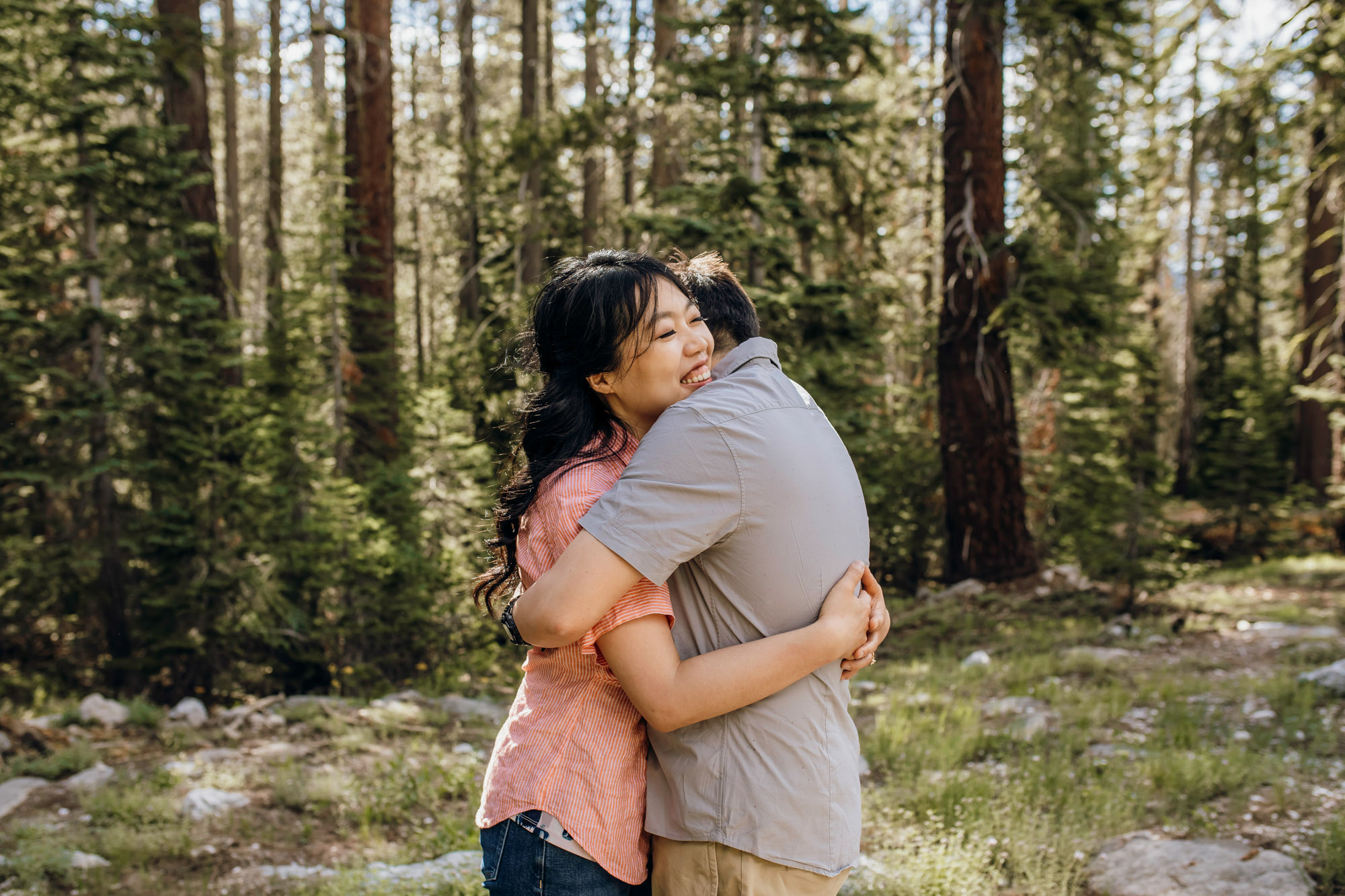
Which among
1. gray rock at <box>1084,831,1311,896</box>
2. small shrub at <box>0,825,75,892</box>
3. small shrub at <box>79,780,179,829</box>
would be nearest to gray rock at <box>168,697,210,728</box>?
small shrub at <box>79,780,179,829</box>

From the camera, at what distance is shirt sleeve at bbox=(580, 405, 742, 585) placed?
1.53 metres

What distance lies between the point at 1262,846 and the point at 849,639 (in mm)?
3278

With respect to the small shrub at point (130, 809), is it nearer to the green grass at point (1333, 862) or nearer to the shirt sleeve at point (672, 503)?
the shirt sleeve at point (672, 503)

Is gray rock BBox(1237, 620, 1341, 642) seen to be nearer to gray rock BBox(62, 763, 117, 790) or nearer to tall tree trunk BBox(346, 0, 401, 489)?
tall tree trunk BBox(346, 0, 401, 489)

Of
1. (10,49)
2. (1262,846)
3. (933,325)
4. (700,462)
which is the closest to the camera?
(700,462)

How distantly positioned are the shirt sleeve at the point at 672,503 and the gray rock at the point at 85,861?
3964mm

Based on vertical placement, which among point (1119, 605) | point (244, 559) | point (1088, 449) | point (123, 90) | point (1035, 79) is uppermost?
point (1035, 79)

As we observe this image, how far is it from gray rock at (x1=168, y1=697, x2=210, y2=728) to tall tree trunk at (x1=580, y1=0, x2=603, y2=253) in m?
6.46

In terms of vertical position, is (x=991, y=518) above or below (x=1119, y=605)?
above

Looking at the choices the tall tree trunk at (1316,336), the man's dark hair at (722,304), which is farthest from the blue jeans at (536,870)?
the tall tree trunk at (1316,336)

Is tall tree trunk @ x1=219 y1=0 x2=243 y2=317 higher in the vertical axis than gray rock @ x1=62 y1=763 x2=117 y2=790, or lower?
higher

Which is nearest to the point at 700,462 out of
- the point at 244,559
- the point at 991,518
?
the point at 244,559

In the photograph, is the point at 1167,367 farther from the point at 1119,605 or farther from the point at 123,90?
the point at 123,90

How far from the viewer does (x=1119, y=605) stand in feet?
28.8
